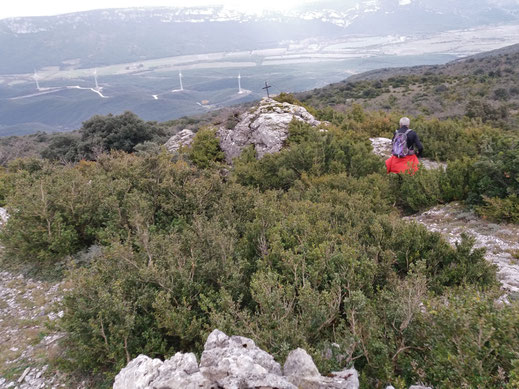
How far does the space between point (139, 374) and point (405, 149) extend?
25.9ft

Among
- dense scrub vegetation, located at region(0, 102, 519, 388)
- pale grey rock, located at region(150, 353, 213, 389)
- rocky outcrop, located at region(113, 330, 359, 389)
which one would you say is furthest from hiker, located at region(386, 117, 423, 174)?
pale grey rock, located at region(150, 353, 213, 389)

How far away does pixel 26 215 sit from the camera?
6219mm

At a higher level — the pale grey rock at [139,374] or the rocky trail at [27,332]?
the pale grey rock at [139,374]

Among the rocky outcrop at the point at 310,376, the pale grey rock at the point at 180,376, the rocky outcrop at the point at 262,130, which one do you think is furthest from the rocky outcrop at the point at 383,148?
the pale grey rock at the point at 180,376

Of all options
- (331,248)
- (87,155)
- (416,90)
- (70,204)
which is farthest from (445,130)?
(416,90)

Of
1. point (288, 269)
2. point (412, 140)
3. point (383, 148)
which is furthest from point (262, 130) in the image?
point (288, 269)

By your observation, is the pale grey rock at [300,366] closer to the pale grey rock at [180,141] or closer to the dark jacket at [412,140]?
the dark jacket at [412,140]

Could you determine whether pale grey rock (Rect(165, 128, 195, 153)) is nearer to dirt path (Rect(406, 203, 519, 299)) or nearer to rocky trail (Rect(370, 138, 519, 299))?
rocky trail (Rect(370, 138, 519, 299))

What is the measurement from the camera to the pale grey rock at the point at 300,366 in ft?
8.19

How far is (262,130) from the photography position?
1248 cm

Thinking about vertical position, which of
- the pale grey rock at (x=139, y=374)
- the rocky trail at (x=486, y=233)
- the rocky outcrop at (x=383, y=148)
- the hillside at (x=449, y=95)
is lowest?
the rocky trail at (x=486, y=233)

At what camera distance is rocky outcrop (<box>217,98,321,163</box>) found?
1216cm

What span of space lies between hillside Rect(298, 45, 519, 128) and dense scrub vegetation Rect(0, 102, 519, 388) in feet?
43.8

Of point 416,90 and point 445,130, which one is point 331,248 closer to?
point 445,130
